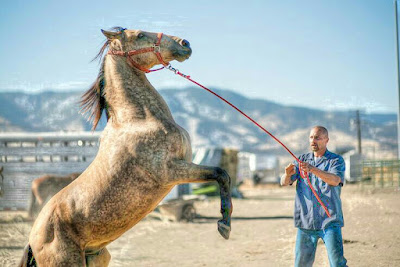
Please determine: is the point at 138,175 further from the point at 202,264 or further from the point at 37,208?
the point at 37,208

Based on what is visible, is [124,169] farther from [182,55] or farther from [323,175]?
[323,175]

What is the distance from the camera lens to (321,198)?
516 centimetres

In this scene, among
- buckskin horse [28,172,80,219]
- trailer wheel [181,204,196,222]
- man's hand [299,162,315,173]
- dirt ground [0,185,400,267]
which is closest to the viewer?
man's hand [299,162,315,173]

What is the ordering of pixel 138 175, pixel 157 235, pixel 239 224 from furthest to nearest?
pixel 239 224
pixel 157 235
pixel 138 175

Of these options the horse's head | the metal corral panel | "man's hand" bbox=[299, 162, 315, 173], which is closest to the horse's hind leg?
the horse's head

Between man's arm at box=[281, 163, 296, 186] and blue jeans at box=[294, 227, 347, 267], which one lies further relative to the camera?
man's arm at box=[281, 163, 296, 186]

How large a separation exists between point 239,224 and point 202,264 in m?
5.55

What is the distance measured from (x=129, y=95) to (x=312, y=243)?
2596 mm

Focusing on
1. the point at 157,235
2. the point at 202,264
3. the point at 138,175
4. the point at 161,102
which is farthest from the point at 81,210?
the point at 157,235

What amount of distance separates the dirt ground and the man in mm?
3024

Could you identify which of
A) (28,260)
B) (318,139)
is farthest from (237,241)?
(28,260)

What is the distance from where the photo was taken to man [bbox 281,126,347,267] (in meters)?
4.91

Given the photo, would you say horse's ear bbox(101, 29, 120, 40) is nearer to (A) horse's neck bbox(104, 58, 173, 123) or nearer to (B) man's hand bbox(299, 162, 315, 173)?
(A) horse's neck bbox(104, 58, 173, 123)

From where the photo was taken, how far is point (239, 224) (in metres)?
14.2
